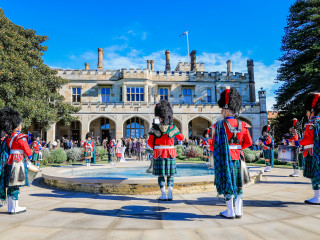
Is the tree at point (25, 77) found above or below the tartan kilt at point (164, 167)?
above

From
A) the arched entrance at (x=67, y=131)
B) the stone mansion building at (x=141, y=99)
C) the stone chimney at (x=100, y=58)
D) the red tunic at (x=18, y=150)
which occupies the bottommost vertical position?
the red tunic at (x=18, y=150)

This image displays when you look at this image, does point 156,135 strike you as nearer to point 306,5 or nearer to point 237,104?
point 237,104

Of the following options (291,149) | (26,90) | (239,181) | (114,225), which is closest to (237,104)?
(239,181)

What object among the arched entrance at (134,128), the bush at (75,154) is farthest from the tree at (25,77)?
the arched entrance at (134,128)

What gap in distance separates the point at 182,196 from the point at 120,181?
143cm

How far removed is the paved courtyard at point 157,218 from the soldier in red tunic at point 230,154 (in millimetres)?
325

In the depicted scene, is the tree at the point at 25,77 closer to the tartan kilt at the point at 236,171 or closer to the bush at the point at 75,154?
the bush at the point at 75,154

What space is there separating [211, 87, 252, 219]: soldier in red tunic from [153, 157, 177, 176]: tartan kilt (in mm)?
1129

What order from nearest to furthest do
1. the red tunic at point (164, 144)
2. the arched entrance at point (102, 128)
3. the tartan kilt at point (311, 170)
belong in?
1. the tartan kilt at point (311, 170)
2. the red tunic at point (164, 144)
3. the arched entrance at point (102, 128)

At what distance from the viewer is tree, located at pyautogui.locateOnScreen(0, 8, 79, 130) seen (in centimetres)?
1577

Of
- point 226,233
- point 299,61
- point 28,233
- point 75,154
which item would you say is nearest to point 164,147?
point 226,233

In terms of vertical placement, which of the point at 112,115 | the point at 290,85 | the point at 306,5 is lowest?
the point at 112,115

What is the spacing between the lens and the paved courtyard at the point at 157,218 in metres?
2.71

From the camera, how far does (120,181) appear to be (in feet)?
16.8
